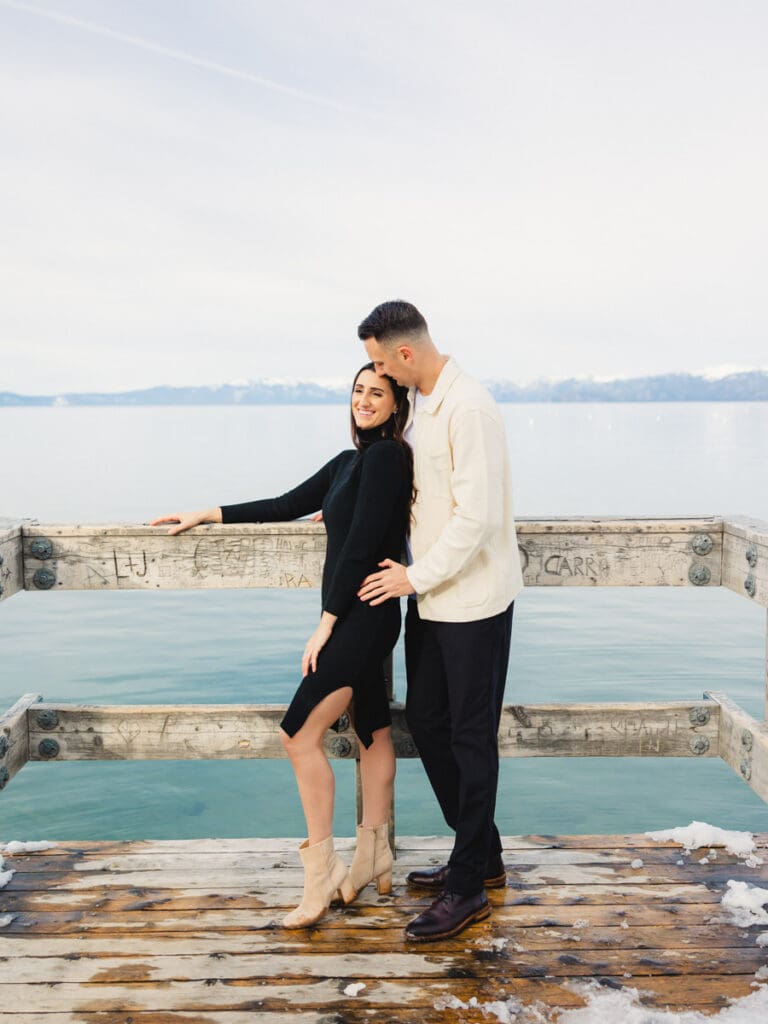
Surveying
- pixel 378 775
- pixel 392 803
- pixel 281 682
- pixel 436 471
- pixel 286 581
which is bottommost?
pixel 281 682

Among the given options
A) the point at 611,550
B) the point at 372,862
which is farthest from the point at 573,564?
the point at 372,862

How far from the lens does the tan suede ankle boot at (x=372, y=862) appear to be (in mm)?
3375

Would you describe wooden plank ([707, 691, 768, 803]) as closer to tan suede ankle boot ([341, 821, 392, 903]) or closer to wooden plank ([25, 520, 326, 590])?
tan suede ankle boot ([341, 821, 392, 903])

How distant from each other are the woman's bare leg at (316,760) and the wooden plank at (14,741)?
3.49 feet

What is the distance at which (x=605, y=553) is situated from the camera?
144 inches

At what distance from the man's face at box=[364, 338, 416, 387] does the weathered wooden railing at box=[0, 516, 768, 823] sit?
716 mm

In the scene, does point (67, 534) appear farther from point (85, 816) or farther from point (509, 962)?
point (85, 816)

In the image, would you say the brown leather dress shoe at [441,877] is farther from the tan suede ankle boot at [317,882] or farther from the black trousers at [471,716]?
the tan suede ankle boot at [317,882]

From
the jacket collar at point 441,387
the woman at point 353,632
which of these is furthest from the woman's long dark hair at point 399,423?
the jacket collar at point 441,387

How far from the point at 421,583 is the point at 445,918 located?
3.50ft

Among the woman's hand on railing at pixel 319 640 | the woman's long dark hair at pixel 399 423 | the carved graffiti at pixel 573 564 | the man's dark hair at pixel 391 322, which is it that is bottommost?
the woman's hand on railing at pixel 319 640

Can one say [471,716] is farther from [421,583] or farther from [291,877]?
[291,877]

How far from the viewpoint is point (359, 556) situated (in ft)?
10.4

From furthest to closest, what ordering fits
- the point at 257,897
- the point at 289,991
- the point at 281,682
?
the point at 281,682 < the point at 257,897 < the point at 289,991
